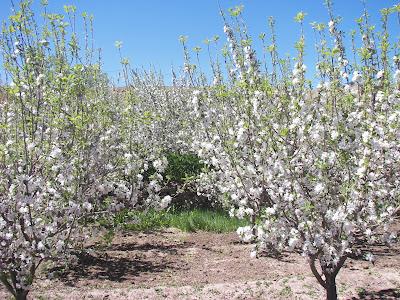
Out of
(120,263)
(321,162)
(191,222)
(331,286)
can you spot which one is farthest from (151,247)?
(321,162)

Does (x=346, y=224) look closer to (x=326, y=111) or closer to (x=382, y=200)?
(x=382, y=200)

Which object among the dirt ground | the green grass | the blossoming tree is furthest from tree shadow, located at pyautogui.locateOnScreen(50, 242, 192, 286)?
the blossoming tree

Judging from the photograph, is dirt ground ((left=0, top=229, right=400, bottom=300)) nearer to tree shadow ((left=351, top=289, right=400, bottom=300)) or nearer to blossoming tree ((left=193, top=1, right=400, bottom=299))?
tree shadow ((left=351, top=289, right=400, bottom=300))

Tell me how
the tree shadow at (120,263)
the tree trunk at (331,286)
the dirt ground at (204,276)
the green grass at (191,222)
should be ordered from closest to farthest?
the tree trunk at (331,286) < the dirt ground at (204,276) < the tree shadow at (120,263) < the green grass at (191,222)

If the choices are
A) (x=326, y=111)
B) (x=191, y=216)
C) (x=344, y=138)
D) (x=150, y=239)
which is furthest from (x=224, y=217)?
(x=344, y=138)

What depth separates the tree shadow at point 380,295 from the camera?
616 centimetres

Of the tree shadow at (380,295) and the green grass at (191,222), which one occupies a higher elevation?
the green grass at (191,222)

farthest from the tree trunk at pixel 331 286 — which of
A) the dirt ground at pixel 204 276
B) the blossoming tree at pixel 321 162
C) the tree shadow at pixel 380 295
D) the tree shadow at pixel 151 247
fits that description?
the tree shadow at pixel 151 247

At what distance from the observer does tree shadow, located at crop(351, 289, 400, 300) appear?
6157 mm

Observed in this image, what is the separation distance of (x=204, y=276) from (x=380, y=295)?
2.71m

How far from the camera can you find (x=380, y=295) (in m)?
6.27

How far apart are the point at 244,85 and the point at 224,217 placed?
599cm

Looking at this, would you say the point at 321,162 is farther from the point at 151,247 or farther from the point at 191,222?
the point at 191,222

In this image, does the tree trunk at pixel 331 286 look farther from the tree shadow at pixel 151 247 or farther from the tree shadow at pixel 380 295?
the tree shadow at pixel 151 247
